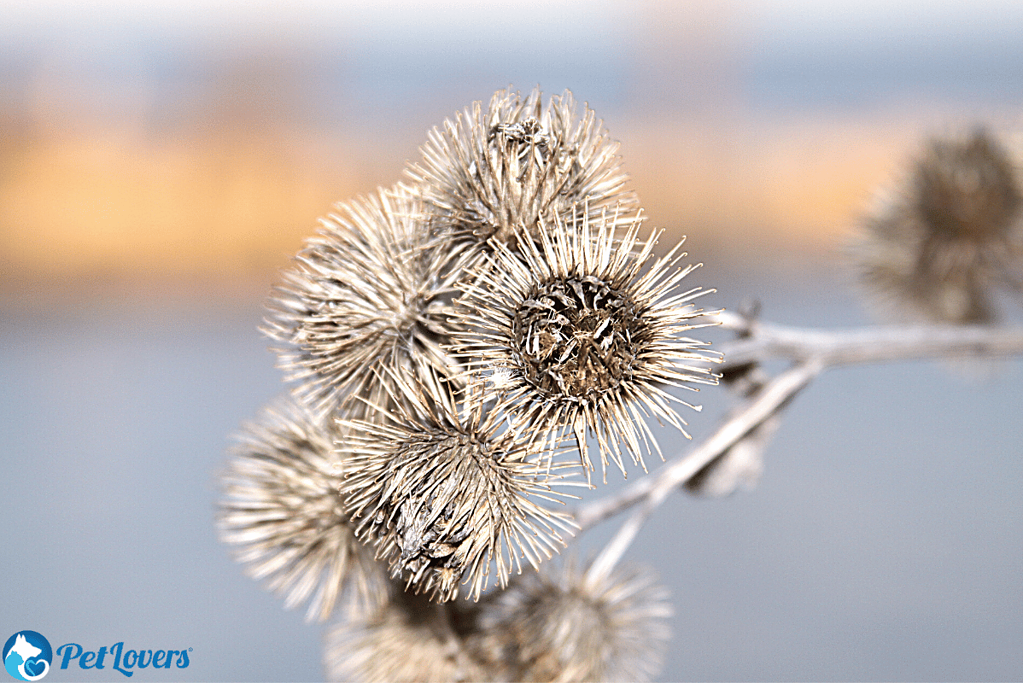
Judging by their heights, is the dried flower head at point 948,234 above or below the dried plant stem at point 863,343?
above

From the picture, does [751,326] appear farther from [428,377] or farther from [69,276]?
[69,276]

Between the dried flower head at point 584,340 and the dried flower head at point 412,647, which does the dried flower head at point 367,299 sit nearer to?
the dried flower head at point 584,340

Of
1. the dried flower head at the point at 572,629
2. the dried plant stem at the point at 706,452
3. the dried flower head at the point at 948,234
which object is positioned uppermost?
Answer: the dried flower head at the point at 948,234

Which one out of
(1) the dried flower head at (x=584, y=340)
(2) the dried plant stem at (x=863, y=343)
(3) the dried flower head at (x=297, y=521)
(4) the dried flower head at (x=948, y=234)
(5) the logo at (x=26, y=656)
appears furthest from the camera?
(4) the dried flower head at (x=948, y=234)

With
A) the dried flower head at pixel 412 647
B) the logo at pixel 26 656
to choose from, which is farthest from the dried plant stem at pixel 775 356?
the logo at pixel 26 656

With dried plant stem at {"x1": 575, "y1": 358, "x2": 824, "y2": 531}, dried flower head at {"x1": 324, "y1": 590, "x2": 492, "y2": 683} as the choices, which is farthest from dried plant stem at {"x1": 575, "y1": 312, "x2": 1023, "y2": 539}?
dried flower head at {"x1": 324, "y1": 590, "x2": 492, "y2": 683}

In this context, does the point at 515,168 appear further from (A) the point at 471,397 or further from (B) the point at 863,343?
(B) the point at 863,343

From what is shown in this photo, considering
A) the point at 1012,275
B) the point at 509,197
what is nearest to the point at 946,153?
the point at 1012,275

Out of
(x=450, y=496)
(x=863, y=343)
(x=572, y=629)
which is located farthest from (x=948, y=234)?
(x=450, y=496)
